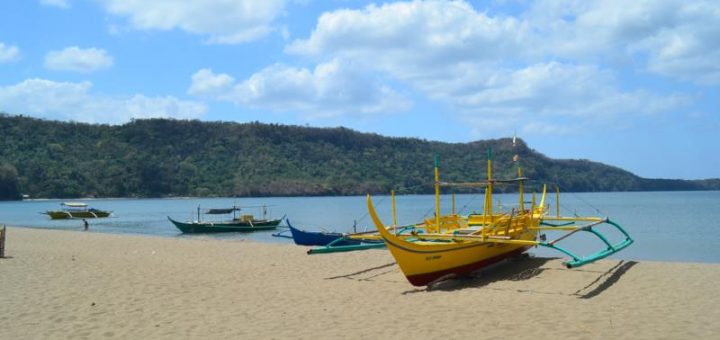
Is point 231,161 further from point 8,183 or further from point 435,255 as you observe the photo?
point 435,255

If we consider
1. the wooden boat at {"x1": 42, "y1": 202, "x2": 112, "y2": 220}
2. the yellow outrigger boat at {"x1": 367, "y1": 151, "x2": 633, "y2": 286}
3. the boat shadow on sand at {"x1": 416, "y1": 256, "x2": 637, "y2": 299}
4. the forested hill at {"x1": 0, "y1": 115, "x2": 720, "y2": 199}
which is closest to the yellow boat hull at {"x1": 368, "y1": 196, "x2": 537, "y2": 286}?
the yellow outrigger boat at {"x1": 367, "y1": 151, "x2": 633, "y2": 286}

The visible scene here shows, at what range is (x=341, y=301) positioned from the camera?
28.3ft

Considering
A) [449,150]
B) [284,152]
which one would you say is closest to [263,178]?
[284,152]

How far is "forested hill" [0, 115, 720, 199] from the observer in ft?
279

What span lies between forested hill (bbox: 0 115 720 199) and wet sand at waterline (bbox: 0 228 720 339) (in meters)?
62.0

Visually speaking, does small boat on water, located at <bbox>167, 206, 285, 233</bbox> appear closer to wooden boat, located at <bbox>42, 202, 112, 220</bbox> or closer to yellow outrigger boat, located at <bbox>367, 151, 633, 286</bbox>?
wooden boat, located at <bbox>42, 202, 112, 220</bbox>

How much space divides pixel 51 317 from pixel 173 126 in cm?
10666

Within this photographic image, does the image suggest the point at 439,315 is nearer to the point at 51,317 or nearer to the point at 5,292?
the point at 51,317

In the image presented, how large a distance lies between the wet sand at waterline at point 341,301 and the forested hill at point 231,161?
6204 centimetres

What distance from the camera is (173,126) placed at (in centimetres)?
10900

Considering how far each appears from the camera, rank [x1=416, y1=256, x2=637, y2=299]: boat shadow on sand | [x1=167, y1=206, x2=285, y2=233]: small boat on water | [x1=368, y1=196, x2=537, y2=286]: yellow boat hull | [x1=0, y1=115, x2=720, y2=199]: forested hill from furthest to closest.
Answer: [x1=0, y1=115, x2=720, y2=199]: forested hill, [x1=167, y1=206, x2=285, y2=233]: small boat on water, [x1=416, y1=256, x2=637, y2=299]: boat shadow on sand, [x1=368, y1=196, x2=537, y2=286]: yellow boat hull

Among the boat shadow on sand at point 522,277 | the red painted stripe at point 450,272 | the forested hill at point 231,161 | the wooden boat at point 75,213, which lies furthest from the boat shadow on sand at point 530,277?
the forested hill at point 231,161

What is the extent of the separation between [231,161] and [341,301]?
327ft

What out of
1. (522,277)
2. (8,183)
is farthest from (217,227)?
(8,183)
